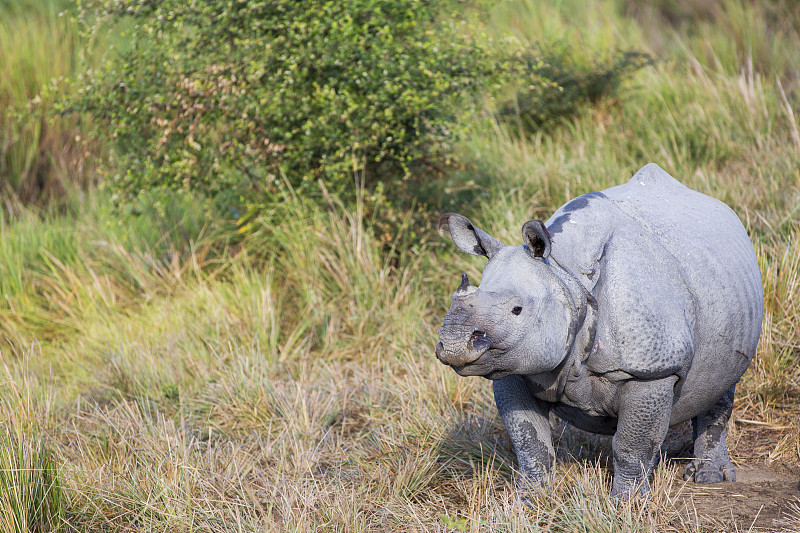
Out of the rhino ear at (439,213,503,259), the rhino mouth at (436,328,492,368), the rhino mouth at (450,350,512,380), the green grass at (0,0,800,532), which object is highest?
the rhino ear at (439,213,503,259)

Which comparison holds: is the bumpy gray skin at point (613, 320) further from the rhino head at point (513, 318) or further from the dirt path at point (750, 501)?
the dirt path at point (750, 501)

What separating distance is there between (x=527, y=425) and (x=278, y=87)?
3.45m

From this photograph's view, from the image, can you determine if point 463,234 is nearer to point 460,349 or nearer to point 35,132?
point 460,349

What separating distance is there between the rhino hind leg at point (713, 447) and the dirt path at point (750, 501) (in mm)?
46

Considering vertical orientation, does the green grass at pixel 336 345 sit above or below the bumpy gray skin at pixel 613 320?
below

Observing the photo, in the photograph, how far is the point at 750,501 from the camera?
340cm

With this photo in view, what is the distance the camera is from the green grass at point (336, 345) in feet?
11.4

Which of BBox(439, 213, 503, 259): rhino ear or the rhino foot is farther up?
BBox(439, 213, 503, 259): rhino ear

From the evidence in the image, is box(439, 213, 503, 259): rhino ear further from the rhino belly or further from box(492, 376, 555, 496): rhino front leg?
the rhino belly

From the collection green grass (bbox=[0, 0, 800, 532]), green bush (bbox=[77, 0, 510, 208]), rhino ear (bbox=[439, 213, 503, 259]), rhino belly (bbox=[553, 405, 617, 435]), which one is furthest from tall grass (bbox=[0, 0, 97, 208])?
rhino belly (bbox=[553, 405, 617, 435])

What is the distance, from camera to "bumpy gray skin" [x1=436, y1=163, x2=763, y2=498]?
2594 millimetres

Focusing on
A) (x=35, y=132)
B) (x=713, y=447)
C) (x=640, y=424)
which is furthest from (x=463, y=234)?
(x=35, y=132)

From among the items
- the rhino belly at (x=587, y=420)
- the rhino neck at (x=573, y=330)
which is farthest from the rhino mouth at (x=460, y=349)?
the rhino belly at (x=587, y=420)

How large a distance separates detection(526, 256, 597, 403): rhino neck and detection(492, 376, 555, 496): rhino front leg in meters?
0.22
